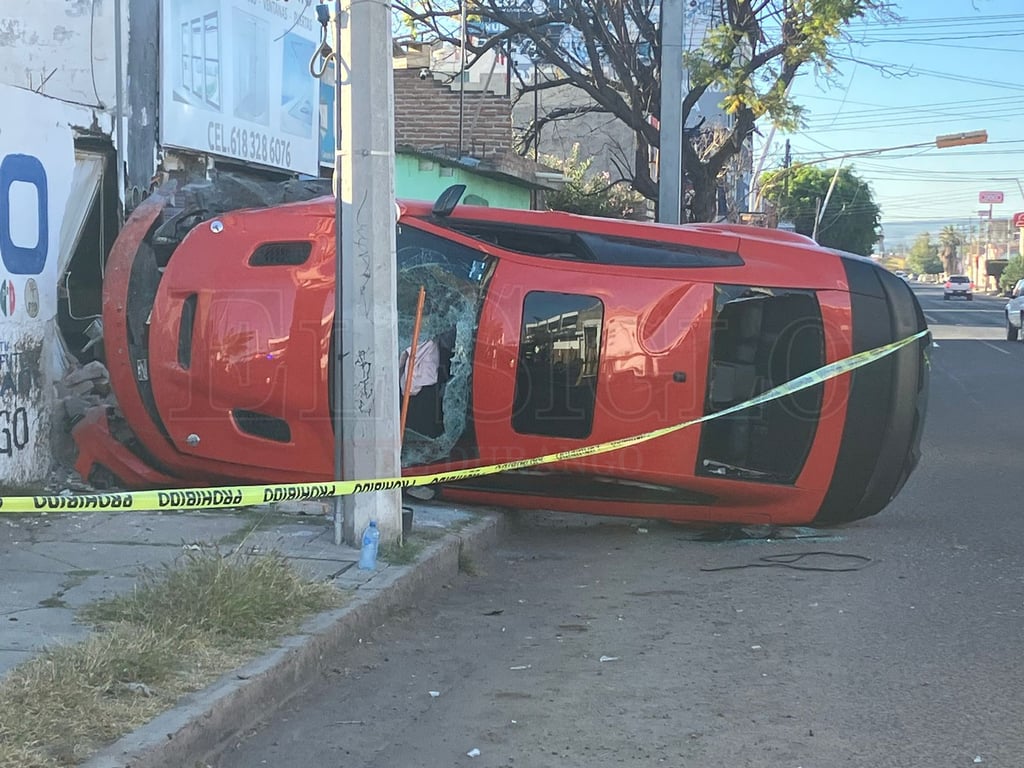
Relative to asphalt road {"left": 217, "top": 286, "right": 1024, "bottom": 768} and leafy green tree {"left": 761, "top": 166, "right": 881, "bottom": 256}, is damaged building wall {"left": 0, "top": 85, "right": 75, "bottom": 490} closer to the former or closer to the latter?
asphalt road {"left": 217, "top": 286, "right": 1024, "bottom": 768}

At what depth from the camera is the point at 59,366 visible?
27.4ft

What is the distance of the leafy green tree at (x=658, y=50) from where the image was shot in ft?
60.6

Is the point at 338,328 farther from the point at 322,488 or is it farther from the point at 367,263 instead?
the point at 322,488

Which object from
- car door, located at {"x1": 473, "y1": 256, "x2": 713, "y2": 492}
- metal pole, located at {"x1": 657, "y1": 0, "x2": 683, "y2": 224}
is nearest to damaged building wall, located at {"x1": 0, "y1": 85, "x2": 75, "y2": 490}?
car door, located at {"x1": 473, "y1": 256, "x2": 713, "y2": 492}

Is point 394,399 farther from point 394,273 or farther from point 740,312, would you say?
point 740,312

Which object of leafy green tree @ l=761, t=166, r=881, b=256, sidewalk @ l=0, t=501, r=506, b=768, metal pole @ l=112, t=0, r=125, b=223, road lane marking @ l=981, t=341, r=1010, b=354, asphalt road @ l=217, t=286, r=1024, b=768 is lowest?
asphalt road @ l=217, t=286, r=1024, b=768

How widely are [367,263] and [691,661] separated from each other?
2.89m

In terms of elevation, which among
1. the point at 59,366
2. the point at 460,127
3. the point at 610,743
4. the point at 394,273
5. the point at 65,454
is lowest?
the point at 610,743

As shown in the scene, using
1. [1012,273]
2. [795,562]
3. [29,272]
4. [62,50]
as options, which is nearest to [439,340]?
[795,562]

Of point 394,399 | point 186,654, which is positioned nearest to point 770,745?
point 186,654

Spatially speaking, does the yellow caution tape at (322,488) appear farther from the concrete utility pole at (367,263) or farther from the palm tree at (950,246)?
the palm tree at (950,246)

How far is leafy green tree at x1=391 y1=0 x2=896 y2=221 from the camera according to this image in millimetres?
18484

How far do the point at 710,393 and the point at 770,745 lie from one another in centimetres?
338

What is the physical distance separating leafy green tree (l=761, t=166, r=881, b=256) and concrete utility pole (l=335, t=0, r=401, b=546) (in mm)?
52318
